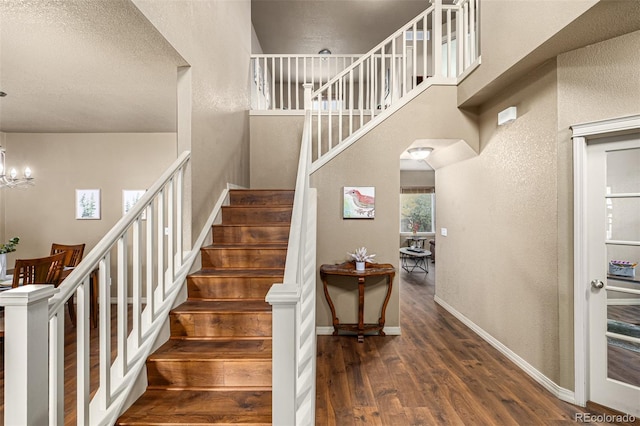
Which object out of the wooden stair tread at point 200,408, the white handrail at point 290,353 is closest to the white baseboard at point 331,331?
the wooden stair tread at point 200,408

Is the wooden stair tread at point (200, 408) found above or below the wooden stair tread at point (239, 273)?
below

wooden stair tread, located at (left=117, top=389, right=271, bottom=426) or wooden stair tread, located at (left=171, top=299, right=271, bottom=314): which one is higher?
wooden stair tread, located at (left=171, top=299, right=271, bottom=314)

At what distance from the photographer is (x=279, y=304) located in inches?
43.3

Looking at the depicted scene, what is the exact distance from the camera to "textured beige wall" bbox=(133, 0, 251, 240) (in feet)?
7.38

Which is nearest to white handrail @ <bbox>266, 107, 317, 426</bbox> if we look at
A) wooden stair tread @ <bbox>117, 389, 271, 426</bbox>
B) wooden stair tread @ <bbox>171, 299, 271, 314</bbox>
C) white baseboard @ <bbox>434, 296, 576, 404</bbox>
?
wooden stair tread @ <bbox>117, 389, 271, 426</bbox>

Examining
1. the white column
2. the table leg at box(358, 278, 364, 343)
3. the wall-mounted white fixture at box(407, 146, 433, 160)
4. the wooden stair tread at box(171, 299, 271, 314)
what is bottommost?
the table leg at box(358, 278, 364, 343)

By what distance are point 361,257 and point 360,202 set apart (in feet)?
2.14

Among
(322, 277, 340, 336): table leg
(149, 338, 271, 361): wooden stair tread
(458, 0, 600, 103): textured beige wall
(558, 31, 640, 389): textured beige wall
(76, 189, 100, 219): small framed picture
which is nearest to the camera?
(149, 338, 271, 361): wooden stair tread

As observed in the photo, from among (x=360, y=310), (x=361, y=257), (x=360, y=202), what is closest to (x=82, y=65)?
(x=360, y=202)

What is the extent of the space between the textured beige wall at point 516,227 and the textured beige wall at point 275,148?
2.34 m

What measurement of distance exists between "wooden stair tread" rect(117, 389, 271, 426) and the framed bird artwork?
7.37ft

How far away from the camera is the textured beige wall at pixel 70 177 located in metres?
4.49

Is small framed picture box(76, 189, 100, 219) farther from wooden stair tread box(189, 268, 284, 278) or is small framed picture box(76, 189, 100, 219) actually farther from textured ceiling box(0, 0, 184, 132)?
wooden stair tread box(189, 268, 284, 278)

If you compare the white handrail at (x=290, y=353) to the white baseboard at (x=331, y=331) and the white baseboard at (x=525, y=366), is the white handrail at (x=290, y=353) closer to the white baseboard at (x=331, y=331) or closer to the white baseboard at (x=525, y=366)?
the white baseboard at (x=331, y=331)
